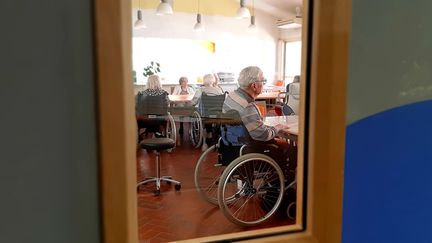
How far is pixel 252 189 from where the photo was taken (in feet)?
11.2

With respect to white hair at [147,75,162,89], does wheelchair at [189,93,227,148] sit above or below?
below

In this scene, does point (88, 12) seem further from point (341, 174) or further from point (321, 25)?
point (341, 174)

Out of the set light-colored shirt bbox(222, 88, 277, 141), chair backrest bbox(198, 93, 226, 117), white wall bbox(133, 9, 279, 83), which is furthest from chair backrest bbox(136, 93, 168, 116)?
white wall bbox(133, 9, 279, 83)

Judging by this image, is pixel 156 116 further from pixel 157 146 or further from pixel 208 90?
pixel 157 146

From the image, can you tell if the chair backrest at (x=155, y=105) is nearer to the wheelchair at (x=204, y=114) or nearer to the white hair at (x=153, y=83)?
the white hair at (x=153, y=83)

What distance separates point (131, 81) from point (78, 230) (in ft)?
1.16

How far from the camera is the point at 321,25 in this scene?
43.4 inches

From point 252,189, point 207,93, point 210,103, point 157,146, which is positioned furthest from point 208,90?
point 252,189

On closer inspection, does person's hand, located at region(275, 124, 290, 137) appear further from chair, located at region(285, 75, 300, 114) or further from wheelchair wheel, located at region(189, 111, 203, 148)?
wheelchair wheel, located at region(189, 111, 203, 148)

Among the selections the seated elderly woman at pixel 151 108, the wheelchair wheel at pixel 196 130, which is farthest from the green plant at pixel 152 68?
the seated elderly woman at pixel 151 108

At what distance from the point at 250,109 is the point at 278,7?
704 centimetres

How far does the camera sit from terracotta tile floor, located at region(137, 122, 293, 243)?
303 cm

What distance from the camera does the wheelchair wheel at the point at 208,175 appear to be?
12.6 feet

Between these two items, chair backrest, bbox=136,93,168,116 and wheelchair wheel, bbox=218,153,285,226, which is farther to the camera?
chair backrest, bbox=136,93,168,116
